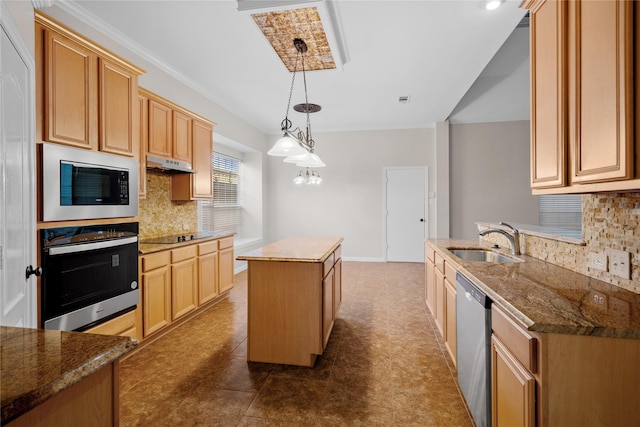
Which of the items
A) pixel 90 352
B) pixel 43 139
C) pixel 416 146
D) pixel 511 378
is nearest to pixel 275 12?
pixel 43 139

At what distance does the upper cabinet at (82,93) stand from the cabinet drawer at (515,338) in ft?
8.85

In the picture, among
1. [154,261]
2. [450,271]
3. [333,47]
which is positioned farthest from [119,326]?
[333,47]

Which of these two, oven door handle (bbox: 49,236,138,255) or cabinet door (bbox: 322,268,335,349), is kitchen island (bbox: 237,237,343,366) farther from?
oven door handle (bbox: 49,236,138,255)

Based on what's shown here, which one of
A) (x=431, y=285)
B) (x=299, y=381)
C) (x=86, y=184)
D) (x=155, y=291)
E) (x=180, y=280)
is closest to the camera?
(x=86, y=184)

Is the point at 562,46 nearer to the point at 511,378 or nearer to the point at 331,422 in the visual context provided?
the point at 511,378

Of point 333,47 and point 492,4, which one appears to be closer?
point 492,4

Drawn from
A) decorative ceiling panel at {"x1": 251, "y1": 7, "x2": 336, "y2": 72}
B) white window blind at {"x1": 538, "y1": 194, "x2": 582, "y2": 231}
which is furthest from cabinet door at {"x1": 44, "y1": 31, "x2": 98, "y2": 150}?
white window blind at {"x1": 538, "y1": 194, "x2": 582, "y2": 231}

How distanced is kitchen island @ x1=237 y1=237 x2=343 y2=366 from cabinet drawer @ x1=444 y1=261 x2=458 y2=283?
3.22ft

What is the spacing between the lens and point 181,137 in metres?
3.51

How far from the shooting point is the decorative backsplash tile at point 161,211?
3387 mm

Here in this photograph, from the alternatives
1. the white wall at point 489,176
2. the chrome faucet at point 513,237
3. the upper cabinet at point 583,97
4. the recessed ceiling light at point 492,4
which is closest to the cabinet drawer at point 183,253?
the chrome faucet at point 513,237

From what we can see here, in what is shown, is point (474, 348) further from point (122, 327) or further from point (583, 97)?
point (122, 327)

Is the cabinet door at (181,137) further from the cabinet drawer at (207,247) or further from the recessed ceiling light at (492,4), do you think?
the recessed ceiling light at (492,4)

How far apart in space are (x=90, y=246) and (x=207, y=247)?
1.51 metres
